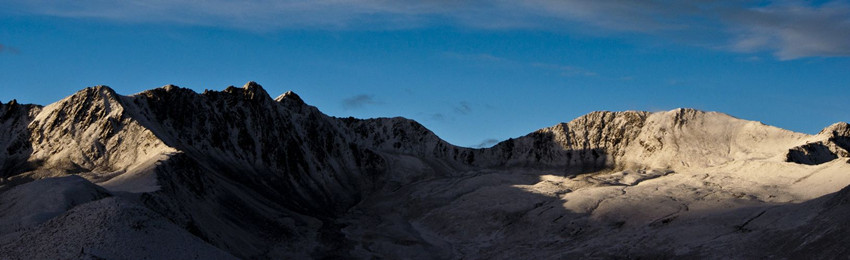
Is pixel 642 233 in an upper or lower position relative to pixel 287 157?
lower

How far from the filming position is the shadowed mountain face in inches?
2837

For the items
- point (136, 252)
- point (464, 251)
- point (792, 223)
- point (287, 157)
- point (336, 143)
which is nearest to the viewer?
point (136, 252)

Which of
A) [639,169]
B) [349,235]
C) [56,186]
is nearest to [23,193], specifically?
[56,186]

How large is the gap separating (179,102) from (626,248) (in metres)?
91.5

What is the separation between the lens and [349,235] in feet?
366

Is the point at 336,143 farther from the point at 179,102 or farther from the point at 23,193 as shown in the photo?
the point at 23,193

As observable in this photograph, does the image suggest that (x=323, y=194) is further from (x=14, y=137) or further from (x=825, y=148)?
(x=825, y=148)

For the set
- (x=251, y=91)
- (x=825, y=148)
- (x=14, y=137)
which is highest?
(x=251, y=91)

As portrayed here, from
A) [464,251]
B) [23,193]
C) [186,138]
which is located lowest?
[464,251]

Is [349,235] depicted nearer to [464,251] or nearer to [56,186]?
[464,251]

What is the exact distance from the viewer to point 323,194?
15600 cm

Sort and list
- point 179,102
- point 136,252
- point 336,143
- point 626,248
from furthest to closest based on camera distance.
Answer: point 336,143 → point 179,102 → point 626,248 → point 136,252

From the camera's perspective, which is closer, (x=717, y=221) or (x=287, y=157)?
(x=717, y=221)

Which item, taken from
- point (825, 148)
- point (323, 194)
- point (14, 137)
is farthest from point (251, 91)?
point (825, 148)
